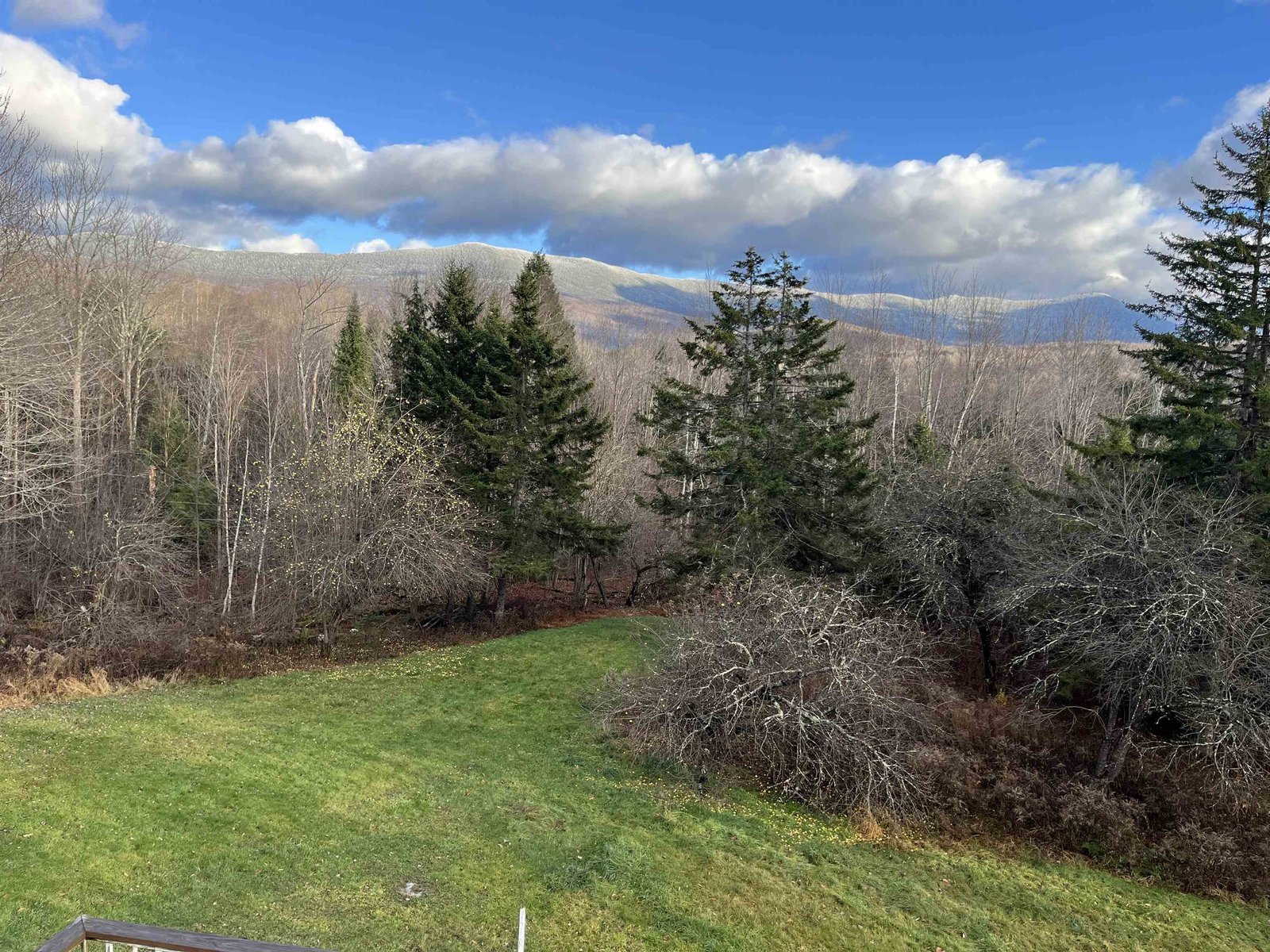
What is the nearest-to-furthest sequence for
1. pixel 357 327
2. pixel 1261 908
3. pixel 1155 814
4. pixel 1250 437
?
pixel 1261 908 < pixel 1155 814 < pixel 1250 437 < pixel 357 327

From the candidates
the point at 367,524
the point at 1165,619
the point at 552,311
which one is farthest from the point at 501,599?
the point at 552,311

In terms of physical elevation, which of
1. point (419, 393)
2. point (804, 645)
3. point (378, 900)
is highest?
point (419, 393)

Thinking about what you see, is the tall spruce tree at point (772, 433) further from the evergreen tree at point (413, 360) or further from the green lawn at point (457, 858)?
the evergreen tree at point (413, 360)

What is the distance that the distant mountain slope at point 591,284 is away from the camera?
49.1m

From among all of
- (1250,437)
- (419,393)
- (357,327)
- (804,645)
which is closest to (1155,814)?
(804,645)

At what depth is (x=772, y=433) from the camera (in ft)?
64.0

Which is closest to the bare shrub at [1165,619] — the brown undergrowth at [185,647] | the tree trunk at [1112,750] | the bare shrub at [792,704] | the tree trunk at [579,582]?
the tree trunk at [1112,750]

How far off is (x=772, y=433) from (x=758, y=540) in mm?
2968

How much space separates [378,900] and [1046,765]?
12371mm

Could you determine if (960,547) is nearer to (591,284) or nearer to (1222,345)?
(1222,345)

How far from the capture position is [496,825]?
428 inches

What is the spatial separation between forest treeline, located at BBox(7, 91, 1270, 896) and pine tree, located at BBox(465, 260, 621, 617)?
0.41 feet

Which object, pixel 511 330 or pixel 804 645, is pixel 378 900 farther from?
pixel 511 330

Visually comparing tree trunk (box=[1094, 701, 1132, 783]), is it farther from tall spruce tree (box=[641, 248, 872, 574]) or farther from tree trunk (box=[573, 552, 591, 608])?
tree trunk (box=[573, 552, 591, 608])
